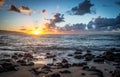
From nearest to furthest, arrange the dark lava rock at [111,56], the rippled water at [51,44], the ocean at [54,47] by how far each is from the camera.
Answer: the dark lava rock at [111,56] < the ocean at [54,47] < the rippled water at [51,44]

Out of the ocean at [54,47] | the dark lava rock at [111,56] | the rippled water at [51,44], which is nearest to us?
the dark lava rock at [111,56]

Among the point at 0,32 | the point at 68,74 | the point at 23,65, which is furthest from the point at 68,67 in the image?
the point at 0,32

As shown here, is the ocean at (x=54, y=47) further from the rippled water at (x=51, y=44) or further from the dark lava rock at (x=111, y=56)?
the dark lava rock at (x=111, y=56)

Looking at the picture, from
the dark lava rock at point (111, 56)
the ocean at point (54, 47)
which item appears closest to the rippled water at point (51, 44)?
the ocean at point (54, 47)

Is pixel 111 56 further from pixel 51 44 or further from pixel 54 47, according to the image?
pixel 51 44

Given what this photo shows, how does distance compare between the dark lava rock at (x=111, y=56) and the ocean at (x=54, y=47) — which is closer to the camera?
the dark lava rock at (x=111, y=56)

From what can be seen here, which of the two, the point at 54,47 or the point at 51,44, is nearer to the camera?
the point at 54,47

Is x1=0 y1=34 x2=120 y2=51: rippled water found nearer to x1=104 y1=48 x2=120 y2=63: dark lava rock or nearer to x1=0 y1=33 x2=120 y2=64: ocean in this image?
x1=0 y1=33 x2=120 y2=64: ocean

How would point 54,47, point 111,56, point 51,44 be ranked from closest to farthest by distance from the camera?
point 111,56, point 54,47, point 51,44

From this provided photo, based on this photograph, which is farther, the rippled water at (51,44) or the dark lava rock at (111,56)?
the rippled water at (51,44)

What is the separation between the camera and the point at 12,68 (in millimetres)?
14922

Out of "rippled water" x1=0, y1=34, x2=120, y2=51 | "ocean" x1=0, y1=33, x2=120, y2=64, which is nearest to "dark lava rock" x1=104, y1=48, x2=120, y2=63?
"ocean" x1=0, y1=33, x2=120, y2=64

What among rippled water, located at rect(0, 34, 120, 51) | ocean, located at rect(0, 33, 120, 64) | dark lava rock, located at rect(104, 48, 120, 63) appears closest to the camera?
dark lava rock, located at rect(104, 48, 120, 63)

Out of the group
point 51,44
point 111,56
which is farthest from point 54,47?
point 111,56
